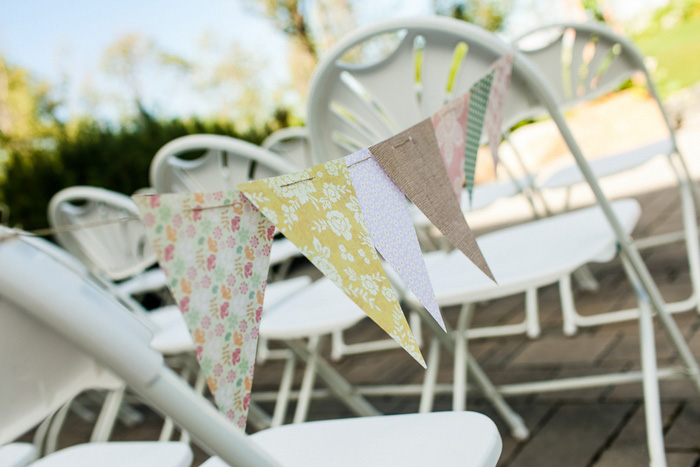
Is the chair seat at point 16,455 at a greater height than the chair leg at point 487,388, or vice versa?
the chair seat at point 16,455

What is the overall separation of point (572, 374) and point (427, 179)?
48.5 inches

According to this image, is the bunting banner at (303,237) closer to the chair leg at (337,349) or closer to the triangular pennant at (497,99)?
the triangular pennant at (497,99)

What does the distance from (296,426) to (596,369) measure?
1176mm

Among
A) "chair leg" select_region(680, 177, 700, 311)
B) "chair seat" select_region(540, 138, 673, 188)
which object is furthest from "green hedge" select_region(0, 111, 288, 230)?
"chair leg" select_region(680, 177, 700, 311)

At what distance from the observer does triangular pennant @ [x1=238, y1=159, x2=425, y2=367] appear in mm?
628

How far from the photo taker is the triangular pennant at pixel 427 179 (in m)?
0.76

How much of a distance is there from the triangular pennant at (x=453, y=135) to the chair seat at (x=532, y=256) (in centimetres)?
32

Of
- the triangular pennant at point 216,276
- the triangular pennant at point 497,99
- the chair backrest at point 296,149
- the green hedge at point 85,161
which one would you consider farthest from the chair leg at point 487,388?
the green hedge at point 85,161

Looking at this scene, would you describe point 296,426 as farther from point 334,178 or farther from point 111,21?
point 111,21

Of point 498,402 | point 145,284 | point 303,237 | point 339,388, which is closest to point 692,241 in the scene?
point 498,402

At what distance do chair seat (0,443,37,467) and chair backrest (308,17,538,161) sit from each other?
77 cm

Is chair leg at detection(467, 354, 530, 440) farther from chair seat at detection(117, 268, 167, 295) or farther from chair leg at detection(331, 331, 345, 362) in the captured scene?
chair seat at detection(117, 268, 167, 295)

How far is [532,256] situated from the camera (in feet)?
4.32

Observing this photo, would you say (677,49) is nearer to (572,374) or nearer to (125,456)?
(572,374)
